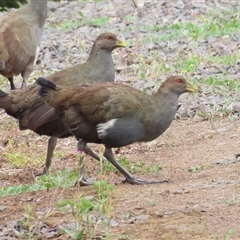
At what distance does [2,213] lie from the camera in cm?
709

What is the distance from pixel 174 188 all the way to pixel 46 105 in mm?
2092

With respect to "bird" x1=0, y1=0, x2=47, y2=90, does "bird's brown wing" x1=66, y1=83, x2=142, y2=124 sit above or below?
above

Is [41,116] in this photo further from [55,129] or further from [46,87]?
[46,87]

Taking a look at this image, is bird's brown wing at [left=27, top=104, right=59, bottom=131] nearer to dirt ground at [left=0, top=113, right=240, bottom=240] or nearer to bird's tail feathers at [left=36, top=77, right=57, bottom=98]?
bird's tail feathers at [left=36, top=77, right=57, bottom=98]

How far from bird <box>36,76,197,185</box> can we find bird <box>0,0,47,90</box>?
3.58 m

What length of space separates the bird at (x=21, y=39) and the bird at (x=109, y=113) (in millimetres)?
3584

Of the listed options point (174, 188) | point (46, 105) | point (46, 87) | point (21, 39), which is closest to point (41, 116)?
point (46, 105)

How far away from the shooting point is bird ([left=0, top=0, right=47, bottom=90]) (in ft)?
39.0

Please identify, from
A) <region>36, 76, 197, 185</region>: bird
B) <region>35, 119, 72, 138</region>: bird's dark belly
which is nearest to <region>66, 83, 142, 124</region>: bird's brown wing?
<region>36, 76, 197, 185</region>: bird

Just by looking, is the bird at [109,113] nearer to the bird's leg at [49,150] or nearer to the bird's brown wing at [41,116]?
the bird's brown wing at [41,116]

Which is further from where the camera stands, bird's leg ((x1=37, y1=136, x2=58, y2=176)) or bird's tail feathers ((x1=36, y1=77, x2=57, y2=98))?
bird's leg ((x1=37, y1=136, x2=58, y2=176))

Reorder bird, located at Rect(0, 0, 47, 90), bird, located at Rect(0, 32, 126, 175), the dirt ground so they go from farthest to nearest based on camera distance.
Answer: bird, located at Rect(0, 0, 47, 90) → bird, located at Rect(0, 32, 126, 175) → the dirt ground

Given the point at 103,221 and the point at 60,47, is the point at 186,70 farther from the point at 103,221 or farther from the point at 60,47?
the point at 103,221

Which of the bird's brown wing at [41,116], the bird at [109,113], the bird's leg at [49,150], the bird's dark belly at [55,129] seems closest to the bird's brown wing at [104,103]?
the bird at [109,113]
